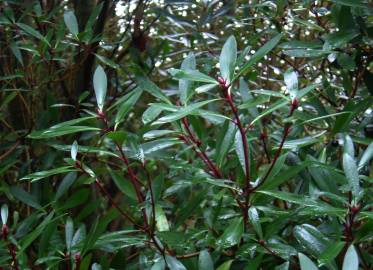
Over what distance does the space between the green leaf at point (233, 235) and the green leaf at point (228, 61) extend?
21 centimetres

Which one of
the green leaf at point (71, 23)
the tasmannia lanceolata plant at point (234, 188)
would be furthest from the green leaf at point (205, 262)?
the green leaf at point (71, 23)

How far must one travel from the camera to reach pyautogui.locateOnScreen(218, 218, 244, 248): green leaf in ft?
2.39

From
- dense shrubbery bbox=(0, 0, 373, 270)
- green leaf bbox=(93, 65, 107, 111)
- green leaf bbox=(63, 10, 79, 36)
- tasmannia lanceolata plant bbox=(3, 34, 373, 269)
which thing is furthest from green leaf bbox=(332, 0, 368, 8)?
green leaf bbox=(63, 10, 79, 36)

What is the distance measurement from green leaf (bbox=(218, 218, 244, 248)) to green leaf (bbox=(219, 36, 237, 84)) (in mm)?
214

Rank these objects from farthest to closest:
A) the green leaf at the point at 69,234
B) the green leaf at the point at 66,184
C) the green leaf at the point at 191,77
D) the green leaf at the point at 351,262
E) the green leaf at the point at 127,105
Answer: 1. the green leaf at the point at 66,184
2. the green leaf at the point at 69,234
3. the green leaf at the point at 127,105
4. the green leaf at the point at 191,77
5. the green leaf at the point at 351,262

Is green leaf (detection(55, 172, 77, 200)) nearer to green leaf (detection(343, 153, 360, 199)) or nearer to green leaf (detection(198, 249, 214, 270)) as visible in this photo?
green leaf (detection(198, 249, 214, 270))

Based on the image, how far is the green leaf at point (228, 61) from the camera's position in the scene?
0.72 m

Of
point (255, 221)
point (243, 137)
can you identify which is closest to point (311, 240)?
point (255, 221)

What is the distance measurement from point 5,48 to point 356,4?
105 centimetres

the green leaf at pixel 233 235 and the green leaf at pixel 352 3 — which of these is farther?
the green leaf at pixel 352 3

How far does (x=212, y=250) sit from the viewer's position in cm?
88

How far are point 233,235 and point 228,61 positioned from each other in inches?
9.9

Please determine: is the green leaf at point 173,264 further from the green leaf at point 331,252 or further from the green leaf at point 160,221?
the green leaf at point 331,252

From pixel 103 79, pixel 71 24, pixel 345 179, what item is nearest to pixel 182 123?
pixel 103 79
